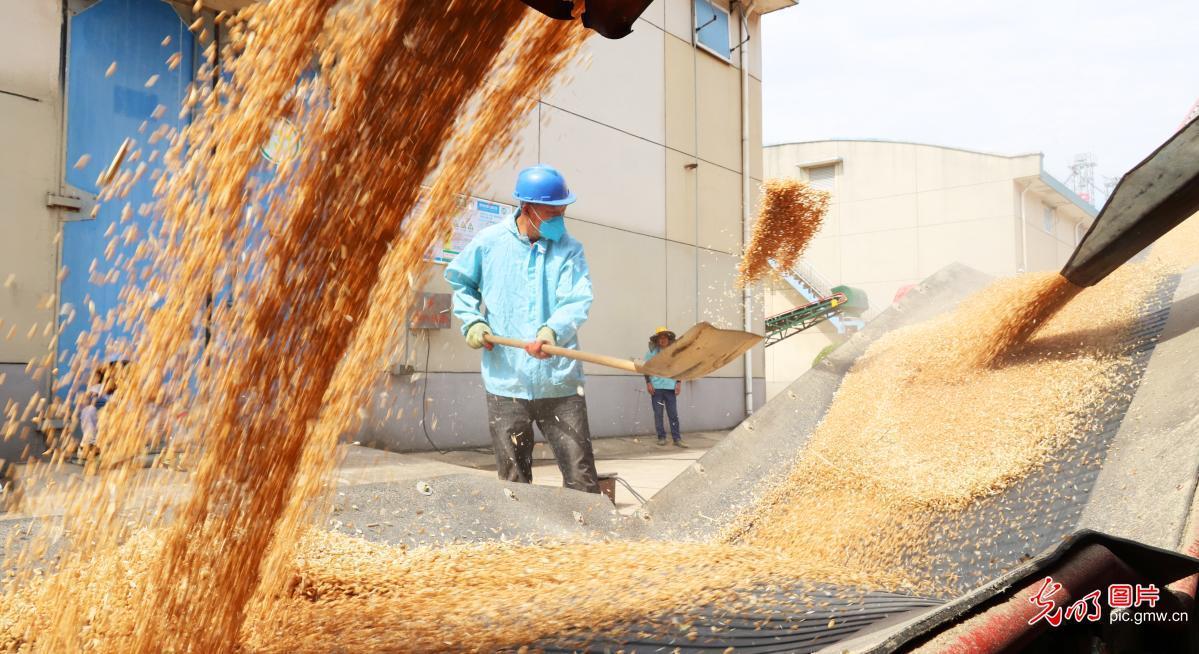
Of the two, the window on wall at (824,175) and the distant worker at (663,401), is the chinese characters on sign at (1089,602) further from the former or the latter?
the window on wall at (824,175)

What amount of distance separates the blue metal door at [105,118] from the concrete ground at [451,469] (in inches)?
45.3

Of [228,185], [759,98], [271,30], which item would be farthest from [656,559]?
[759,98]

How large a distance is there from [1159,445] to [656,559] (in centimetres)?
126

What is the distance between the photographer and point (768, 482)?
2.77m

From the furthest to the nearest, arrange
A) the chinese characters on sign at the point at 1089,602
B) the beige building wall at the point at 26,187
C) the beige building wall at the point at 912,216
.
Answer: the beige building wall at the point at 912,216 < the beige building wall at the point at 26,187 < the chinese characters on sign at the point at 1089,602

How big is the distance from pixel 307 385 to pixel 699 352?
1490mm

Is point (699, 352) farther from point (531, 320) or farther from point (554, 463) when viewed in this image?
point (554, 463)

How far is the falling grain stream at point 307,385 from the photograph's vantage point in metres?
1.71

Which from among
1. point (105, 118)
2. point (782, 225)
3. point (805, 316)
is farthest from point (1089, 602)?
point (805, 316)

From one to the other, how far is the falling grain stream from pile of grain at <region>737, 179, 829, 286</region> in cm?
285

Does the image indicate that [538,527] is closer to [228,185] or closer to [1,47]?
[228,185]

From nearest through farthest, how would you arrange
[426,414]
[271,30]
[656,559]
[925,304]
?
[271,30], [656,559], [925,304], [426,414]

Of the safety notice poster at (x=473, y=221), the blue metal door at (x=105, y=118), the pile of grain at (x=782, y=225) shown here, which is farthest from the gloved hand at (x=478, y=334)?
the safety notice poster at (x=473, y=221)

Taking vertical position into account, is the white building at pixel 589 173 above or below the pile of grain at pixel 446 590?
above
